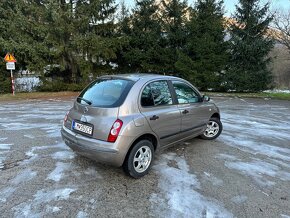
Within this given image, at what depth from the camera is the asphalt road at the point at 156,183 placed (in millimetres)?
3014

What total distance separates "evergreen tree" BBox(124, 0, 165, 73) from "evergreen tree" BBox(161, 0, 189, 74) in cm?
51

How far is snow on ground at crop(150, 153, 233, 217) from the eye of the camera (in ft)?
9.76

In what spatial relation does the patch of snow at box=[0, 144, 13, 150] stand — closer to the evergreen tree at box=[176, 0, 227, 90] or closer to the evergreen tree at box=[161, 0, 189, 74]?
the evergreen tree at box=[176, 0, 227, 90]

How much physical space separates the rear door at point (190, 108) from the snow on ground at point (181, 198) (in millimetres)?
966

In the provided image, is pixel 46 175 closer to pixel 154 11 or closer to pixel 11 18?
pixel 11 18

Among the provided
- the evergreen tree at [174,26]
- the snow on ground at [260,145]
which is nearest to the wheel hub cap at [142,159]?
the snow on ground at [260,145]

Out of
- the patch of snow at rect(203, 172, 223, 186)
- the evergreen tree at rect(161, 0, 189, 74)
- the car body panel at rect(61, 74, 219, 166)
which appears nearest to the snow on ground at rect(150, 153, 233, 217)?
the patch of snow at rect(203, 172, 223, 186)

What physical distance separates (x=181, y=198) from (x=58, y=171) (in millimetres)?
2054

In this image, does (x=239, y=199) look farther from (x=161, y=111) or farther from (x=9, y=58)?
(x=9, y=58)

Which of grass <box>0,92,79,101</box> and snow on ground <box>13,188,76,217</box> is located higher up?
grass <box>0,92,79,101</box>

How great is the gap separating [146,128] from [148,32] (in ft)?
50.3

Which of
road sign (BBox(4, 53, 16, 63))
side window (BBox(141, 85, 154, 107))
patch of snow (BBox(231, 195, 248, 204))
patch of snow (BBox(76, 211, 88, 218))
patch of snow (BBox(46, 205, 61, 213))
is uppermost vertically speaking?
road sign (BBox(4, 53, 16, 63))

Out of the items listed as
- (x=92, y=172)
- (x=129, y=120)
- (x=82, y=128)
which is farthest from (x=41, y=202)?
(x=129, y=120)

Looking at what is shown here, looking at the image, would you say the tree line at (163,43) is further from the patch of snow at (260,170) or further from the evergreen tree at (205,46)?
the patch of snow at (260,170)
